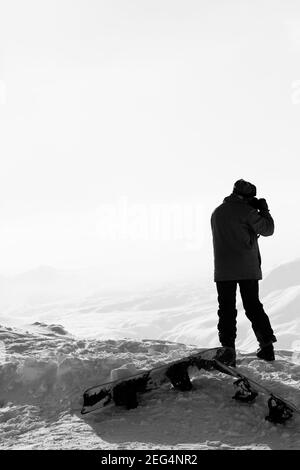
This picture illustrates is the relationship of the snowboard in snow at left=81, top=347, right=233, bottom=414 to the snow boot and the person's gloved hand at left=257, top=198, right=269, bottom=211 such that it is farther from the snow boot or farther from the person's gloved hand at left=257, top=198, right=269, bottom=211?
the person's gloved hand at left=257, top=198, right=269, bottom=211

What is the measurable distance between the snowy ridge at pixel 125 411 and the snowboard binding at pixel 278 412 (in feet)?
0.25

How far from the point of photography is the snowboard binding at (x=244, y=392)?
18.7 ft

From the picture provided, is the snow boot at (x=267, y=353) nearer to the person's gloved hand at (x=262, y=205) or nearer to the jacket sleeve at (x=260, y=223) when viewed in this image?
the jacket sleeve at (x=260, y=223)

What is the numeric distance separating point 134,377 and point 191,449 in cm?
143

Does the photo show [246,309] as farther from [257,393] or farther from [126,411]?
[126,411]

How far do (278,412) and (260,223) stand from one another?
258 cm

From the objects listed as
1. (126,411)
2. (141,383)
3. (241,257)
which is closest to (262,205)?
(241,257)

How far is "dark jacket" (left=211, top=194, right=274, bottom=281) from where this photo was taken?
6.75 m

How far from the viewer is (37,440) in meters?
5.28

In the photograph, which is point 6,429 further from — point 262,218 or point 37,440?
point 262,218

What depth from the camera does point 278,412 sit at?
17.2ft

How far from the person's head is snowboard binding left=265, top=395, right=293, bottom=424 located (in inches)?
113

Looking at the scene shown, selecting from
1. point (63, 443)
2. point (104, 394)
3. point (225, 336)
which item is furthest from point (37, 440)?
point (225, 336)
